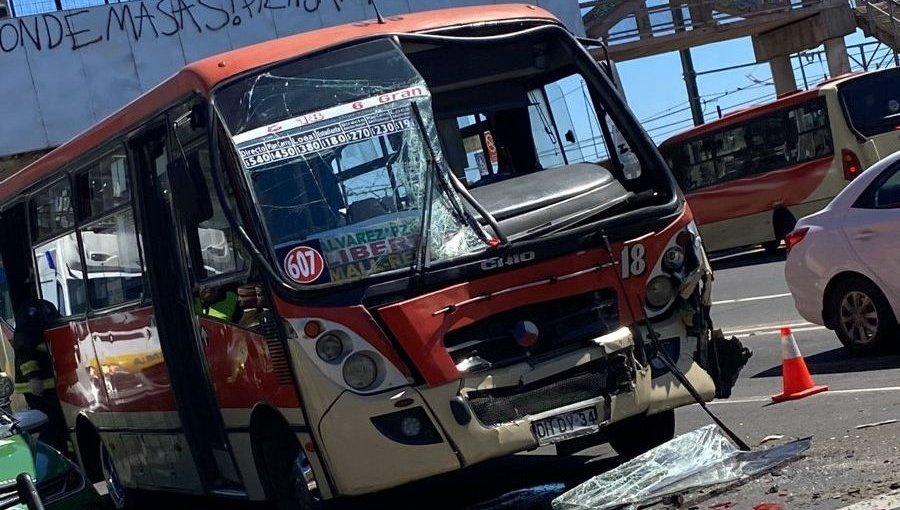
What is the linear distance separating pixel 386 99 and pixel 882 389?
13.5 feet

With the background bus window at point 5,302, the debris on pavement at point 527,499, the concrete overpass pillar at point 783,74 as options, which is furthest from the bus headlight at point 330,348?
the concrete overpass pillar at point 783,74

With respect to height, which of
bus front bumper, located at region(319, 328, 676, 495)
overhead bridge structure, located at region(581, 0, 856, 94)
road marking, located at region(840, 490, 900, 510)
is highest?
overhead bridge structure, located at region(581, 0, 856, 94)

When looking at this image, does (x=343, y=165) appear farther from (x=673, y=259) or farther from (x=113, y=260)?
(x=113, y=260)

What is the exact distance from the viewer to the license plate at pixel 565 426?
25.1 ft

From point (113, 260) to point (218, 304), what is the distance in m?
2.36

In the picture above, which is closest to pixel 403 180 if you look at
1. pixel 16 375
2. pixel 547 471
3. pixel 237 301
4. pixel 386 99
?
pixel 386 99

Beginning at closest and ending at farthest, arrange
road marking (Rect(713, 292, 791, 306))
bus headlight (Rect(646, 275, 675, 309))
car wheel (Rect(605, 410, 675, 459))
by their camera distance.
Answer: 1. bus headlight (Rect(646, 275, 675, 309))
2. car wheel (Rect(605, 410, 675, 459))
3. road marking (Rect(713, 292, 791, 306))

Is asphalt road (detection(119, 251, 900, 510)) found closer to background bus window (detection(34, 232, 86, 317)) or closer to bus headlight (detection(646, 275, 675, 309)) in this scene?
bus headlight (detection(646, 275, 675, 309))

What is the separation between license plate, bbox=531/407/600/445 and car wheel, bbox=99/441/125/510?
5.14 metres

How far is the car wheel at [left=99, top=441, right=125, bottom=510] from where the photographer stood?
1172 cm

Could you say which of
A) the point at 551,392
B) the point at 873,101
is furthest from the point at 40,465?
the point at 873,101

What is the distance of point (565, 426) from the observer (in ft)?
25.3

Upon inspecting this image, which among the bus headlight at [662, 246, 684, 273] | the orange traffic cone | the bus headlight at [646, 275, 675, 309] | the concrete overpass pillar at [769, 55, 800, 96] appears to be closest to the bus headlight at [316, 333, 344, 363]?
the bus headlight at [646, 275, 675, 309]

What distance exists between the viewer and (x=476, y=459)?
24.4 feet
